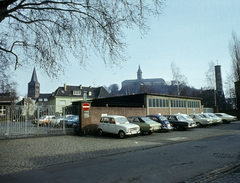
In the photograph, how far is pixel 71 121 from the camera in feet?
55.5

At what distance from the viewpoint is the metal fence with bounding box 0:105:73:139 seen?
13539 mm

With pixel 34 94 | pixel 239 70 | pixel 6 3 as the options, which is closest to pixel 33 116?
pixel 6 3

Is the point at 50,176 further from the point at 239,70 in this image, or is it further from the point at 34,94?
the point at 34,94

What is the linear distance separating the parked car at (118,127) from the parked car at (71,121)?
213 centimetres

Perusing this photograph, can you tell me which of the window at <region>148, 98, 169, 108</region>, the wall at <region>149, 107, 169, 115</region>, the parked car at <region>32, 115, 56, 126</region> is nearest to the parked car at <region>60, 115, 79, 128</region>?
the parked car at <region>32, 115, 56, 126</region>

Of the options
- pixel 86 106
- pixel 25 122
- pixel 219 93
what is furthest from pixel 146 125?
pixel 219 93

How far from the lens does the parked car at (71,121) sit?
16.3 m

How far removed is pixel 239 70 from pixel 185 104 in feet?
39.3

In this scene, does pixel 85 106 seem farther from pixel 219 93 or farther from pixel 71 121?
pixel 219 93

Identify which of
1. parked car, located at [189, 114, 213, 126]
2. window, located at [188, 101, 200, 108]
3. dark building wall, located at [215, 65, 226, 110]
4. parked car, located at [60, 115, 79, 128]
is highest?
dark building wall, located at [215, 65, 226, 110]

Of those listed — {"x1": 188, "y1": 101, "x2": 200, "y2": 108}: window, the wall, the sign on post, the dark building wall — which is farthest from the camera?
the dark building wall

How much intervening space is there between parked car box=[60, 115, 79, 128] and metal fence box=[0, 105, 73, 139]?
0.58 metres

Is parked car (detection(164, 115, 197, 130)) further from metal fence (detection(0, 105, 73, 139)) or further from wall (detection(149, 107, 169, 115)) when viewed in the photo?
metal fence (detection(0, 105, 73, 139))

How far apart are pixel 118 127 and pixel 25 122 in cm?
692
